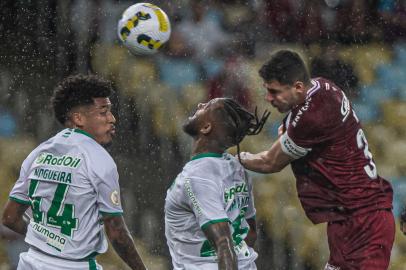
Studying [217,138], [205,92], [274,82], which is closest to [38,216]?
[217,138]

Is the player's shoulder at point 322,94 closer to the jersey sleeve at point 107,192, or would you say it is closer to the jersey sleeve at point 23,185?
the jersey sleeve at point 107,192

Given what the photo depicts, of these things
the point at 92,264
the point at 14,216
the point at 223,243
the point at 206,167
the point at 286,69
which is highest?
the point at 286,69

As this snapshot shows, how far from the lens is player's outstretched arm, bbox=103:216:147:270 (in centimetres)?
486

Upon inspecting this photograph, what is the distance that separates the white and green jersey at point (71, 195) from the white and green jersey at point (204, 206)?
0.34m

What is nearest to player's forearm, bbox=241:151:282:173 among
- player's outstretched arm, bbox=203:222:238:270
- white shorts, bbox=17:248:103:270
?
player's outstretched arm, bbox=203:222:238:270

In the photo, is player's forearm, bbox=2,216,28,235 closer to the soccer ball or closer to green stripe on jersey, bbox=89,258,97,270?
green stripe on jersey, bbox=89,258,97,270

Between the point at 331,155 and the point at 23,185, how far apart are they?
1677 millimetres

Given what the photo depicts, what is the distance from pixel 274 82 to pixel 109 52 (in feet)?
10.2

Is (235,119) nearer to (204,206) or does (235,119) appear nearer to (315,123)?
(204,206)

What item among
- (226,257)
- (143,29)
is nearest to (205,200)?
(226,257)

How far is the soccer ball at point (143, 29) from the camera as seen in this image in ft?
22.9

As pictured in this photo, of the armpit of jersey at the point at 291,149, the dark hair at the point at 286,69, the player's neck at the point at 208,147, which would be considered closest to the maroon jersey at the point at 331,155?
the armpit of jersey at the point at 291,149

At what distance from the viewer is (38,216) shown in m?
4.90

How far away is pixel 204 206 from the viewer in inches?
179
